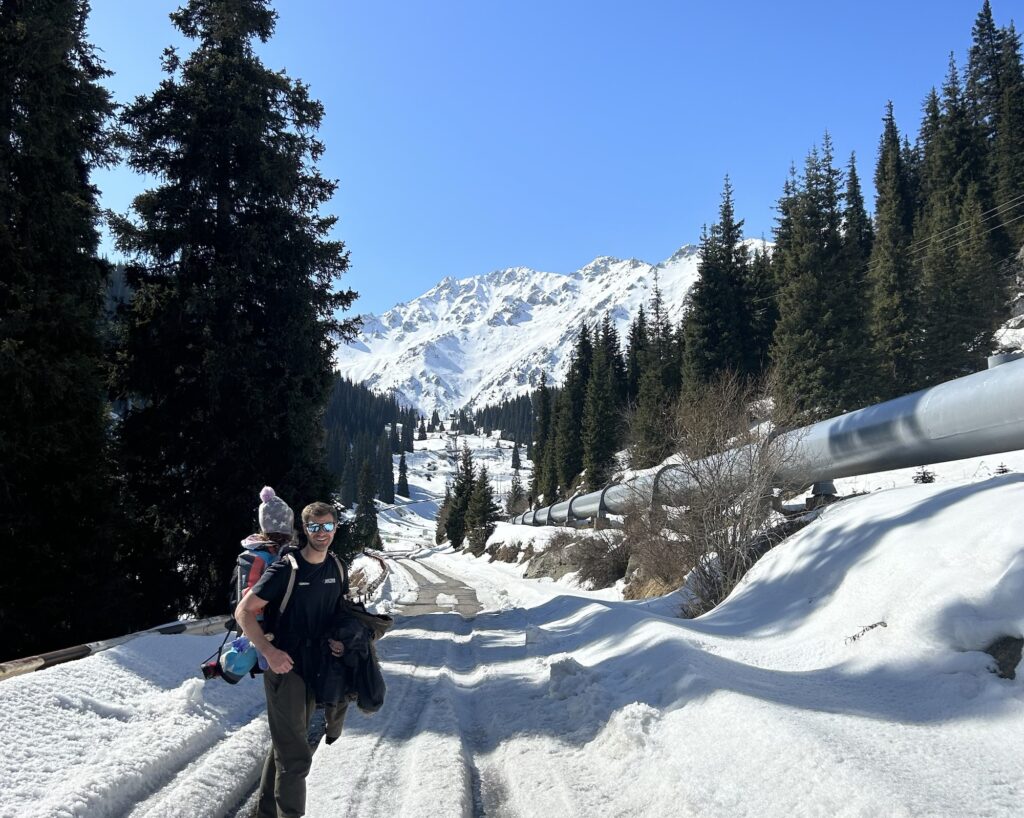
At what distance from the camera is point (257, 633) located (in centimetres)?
369

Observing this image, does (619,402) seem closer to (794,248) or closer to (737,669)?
(794,248)

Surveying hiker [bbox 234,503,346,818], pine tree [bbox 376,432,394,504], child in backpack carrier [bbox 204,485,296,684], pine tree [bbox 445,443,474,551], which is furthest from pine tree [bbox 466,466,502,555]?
pine tree [bbox 376,432,394,504]

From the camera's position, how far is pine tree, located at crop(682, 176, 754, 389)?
44938 millimetres

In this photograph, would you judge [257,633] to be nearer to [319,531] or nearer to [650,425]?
[319,531]

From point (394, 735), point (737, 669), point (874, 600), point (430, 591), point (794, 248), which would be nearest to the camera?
point (394, 735)

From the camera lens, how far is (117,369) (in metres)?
14.3

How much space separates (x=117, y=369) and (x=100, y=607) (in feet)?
18.9

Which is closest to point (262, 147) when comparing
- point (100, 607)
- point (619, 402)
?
point (100, 607)

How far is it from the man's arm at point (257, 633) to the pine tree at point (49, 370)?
8.37 meters

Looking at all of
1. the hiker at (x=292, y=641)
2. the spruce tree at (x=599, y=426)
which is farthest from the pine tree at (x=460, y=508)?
the hiker at (x=292, y=641)

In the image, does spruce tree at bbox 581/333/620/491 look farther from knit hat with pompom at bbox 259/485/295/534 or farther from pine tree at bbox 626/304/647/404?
knit hat with pompom at bbox 259/485/295/534

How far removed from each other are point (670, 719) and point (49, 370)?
1032 cm

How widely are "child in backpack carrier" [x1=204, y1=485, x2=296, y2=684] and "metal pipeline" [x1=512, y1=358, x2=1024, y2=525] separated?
11306 mm

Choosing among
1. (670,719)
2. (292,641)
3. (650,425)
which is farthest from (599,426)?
(292,641)
